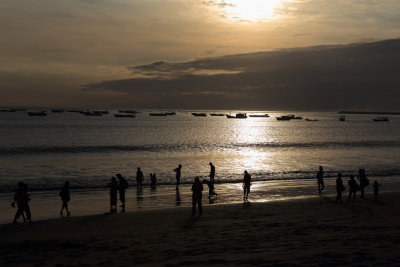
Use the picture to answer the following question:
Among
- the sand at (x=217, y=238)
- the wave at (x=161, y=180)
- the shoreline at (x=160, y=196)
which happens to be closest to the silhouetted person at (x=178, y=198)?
the shoreline at (x=160, y=196)

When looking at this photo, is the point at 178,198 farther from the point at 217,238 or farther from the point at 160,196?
the point at 217,238

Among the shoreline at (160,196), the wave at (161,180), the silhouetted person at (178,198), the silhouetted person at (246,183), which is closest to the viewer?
the shoreline at (160,196)

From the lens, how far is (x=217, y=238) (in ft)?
41.7

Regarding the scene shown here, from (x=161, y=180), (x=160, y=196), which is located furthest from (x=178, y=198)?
(x=161, y=180)

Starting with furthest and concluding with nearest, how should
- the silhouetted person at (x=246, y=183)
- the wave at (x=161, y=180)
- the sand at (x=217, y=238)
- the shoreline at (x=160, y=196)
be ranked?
the wave at (x=161, y=180) < the silhouetted person at (x=246, y=183) < the shoreline at (x=160, y=196) < the sand at (x=217, y=238)

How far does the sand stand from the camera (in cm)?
1038

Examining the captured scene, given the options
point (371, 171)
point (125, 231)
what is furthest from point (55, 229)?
point (371, 171)

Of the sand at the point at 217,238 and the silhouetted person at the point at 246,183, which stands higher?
the silhouetted person at the point at 246,183

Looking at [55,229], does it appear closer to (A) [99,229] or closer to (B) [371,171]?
(A) [99,229]

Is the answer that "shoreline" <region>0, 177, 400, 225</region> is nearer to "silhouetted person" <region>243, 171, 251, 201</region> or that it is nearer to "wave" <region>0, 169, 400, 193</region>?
"silhouetted person" <region>243, 171, 251, 201</region>

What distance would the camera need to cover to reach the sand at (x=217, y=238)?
408 inches

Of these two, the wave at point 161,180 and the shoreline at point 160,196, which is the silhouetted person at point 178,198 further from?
the wave at point 161,180

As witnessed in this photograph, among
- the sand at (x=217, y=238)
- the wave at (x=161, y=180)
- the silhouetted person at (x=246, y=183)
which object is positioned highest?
the silhouetted person at (x=246, y=183)

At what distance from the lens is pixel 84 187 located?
2758 cm
